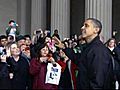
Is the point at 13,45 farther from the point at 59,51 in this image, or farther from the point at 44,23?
the point at 44,23

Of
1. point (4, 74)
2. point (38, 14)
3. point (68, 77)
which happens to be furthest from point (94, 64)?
point (38, 14)

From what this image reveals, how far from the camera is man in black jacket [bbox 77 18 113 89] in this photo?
618cm

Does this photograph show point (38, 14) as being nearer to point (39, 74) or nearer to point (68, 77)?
point (68, 77)

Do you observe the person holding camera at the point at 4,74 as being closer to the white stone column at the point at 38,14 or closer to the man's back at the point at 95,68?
the man's back at the point at 95,68

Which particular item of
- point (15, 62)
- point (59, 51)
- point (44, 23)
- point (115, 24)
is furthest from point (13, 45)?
point (115, 24)

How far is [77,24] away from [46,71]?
19.5 meters

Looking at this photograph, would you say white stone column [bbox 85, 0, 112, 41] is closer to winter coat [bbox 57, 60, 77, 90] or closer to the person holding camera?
winter coat [bbox 57, 60, 77, 90]

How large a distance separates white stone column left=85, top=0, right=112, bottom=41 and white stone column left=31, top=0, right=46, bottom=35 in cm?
549

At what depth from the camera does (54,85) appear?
28.9 ft

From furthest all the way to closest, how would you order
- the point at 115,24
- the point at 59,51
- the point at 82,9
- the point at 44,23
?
the point at 82,9 < the point at 115,24 < the point at 44,23 < the point at 59,51

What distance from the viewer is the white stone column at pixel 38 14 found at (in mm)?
23016

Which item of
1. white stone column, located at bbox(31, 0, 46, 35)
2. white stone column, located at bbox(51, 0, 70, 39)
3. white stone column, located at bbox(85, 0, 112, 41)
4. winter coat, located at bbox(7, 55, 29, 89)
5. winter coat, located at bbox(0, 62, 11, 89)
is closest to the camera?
winter coat, located at bbox(0, 62, 11, 89)

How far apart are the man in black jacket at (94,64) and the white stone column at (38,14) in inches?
651

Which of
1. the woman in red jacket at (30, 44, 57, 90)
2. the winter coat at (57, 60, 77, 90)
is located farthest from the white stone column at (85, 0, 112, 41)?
the woman in red jacket at (30, 44, 57, 90)
